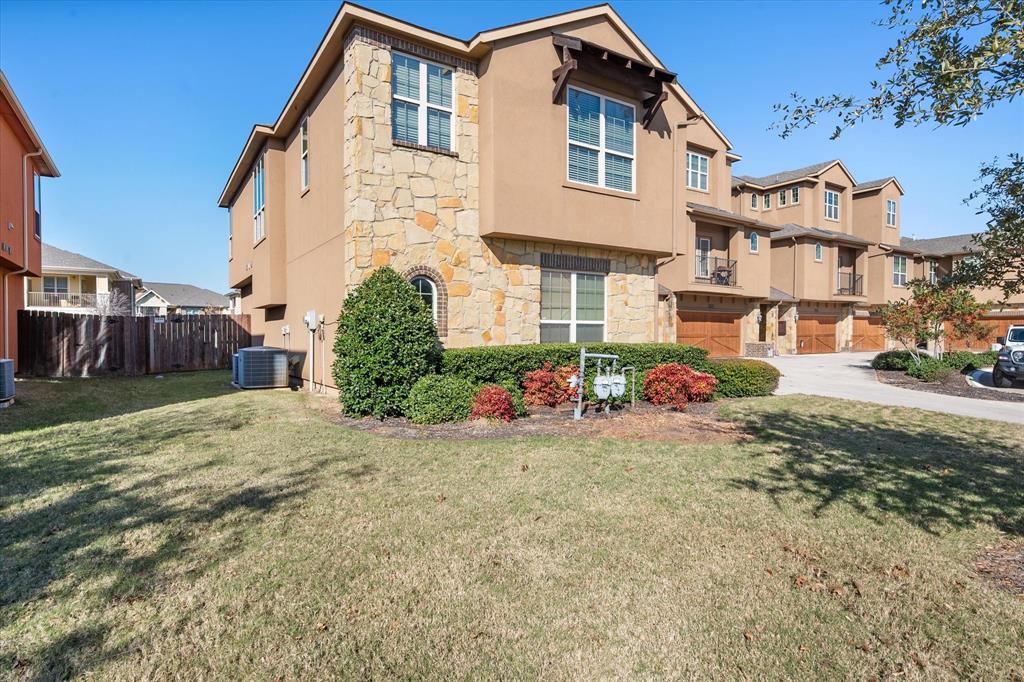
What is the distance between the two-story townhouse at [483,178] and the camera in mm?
10289

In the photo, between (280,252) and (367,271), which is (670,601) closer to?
(367,271)

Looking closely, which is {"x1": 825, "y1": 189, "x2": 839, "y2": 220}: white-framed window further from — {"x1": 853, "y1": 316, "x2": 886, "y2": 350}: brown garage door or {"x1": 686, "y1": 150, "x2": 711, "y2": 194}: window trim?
{"x1": 686, "y1": 150, "x2": 711, "y2": 194}: window trim

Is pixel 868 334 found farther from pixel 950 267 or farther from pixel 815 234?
pixel 815 234

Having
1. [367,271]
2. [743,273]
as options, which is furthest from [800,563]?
[743,273]

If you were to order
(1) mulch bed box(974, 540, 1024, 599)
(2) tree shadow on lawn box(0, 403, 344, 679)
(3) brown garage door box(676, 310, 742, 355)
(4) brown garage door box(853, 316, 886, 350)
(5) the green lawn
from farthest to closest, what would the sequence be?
(4) brown garage door box(853, 316, 886, 350), (3) brown garage door box(676, 310, 742, 355), (1) mulch bed box(974, 540, 1024, 599), (2) tree shadow on lawn box(0, 403, 344, 679), (5) the green lawn

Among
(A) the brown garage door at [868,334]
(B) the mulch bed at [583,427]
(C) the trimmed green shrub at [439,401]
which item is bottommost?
(B) the mulch bed at [583,427]

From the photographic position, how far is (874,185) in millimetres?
32594

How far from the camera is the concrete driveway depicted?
35.4ft

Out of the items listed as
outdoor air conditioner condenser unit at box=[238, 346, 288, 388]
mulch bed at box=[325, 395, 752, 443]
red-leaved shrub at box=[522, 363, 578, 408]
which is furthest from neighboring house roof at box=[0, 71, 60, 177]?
red-leaved shrub at box=[522, 363, 578, 408]

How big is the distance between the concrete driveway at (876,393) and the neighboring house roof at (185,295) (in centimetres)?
6047

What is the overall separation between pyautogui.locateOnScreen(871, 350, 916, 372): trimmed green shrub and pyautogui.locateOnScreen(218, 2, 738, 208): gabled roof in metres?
11.1

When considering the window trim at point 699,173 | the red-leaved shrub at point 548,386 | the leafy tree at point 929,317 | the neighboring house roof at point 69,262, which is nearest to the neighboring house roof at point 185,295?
the neighboring house roof at point 69,262

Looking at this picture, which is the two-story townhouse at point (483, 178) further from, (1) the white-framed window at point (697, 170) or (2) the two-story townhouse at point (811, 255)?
(2) the two-story townhouse at point (811, 255)

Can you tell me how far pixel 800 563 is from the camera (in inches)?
150
